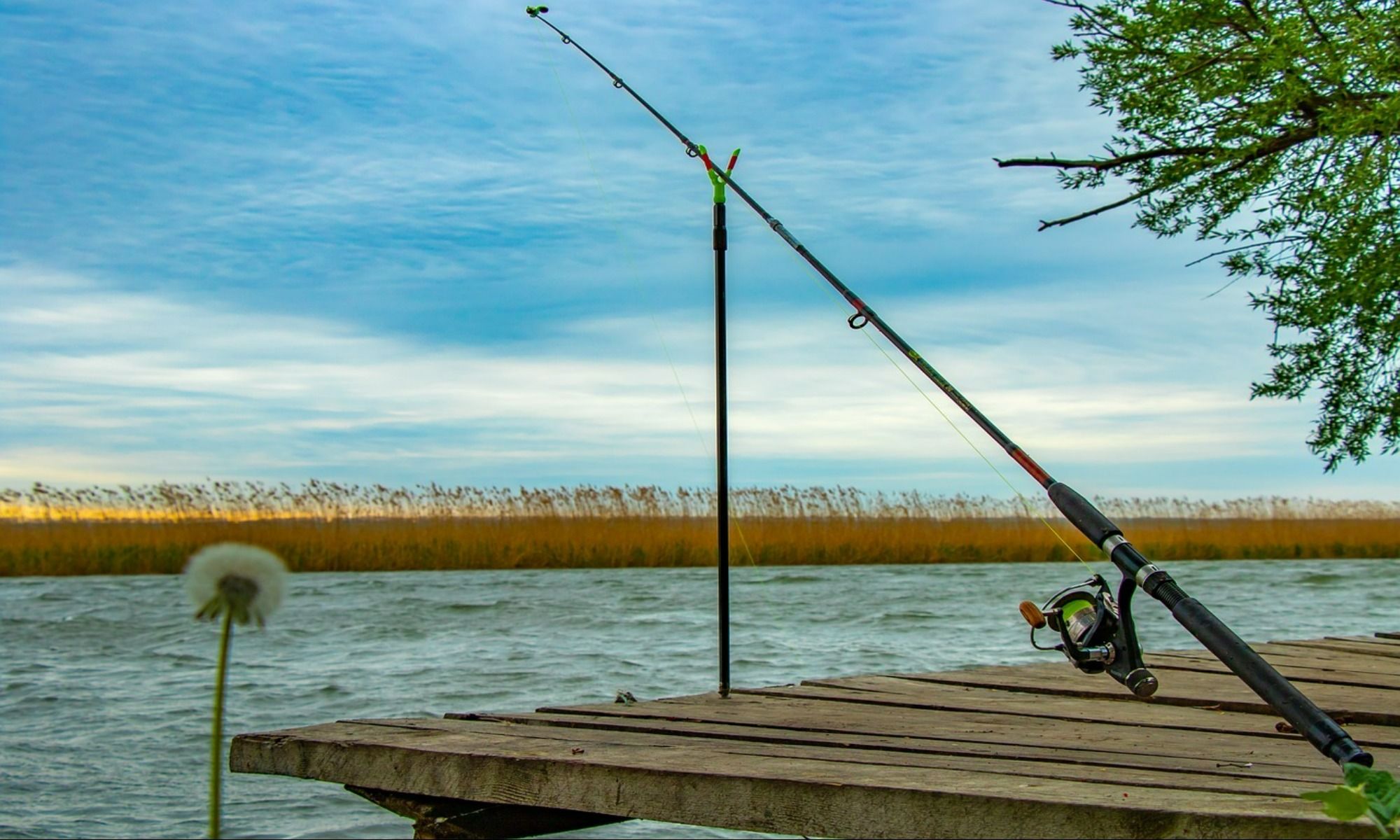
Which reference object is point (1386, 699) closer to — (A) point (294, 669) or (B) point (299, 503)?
(A) point (294, 669)

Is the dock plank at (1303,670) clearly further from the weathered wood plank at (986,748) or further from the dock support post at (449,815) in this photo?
the dock support post at (449,815)

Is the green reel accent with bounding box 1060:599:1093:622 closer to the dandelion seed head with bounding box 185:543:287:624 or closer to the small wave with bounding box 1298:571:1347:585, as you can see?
the dandelion seed head with bounding box 185:543:287:624

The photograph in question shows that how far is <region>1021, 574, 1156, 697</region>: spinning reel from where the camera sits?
2.74m

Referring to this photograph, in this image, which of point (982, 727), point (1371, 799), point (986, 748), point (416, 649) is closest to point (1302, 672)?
point (982, 727)

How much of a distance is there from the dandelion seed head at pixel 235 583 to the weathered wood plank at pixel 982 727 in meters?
2.56

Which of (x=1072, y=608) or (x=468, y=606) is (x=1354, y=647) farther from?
(x=468, y=606)

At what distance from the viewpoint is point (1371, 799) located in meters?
1.49

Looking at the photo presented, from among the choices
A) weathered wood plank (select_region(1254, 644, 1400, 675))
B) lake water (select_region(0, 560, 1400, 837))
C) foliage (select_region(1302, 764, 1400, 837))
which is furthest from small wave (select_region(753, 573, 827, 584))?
foliage (select_region(1302, 764, 1400, 837))

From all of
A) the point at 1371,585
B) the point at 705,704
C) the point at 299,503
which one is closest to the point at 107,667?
the point at 299,503

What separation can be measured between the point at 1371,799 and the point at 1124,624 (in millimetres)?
1257

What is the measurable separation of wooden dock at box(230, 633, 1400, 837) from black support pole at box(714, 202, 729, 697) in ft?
1.08

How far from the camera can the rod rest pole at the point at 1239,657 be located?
92.0 inches

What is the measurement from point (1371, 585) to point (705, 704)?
Result: 593 inches

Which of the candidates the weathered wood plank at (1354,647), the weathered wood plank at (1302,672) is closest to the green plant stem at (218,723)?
the weathered wood plank at (1302,672)
